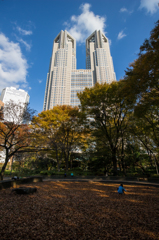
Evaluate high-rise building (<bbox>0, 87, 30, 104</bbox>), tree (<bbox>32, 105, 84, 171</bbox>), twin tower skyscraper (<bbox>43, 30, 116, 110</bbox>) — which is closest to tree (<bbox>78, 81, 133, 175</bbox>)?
tree (<bbox>32, 105, 84, 171</bbox>)

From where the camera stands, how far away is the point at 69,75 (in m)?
110

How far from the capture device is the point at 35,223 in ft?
13.9

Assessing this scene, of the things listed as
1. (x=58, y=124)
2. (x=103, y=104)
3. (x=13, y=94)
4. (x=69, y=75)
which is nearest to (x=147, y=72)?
(x=103, y=104)

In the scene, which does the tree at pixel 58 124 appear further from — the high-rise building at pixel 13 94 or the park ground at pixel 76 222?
the high-rise building at pixel 13 94

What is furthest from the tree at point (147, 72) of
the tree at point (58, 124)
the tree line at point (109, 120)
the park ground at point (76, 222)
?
the tree at point (58, 124)

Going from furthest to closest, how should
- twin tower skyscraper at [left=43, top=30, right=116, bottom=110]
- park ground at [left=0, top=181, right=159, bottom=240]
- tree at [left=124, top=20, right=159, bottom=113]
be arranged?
twin tower skyscraper at [left=43, top=30, right=116, bottom=110] → tree at [left=124, top=20, right=159, bottom=113] → park ground at [left=0, top=181, right=159, bottom=240]

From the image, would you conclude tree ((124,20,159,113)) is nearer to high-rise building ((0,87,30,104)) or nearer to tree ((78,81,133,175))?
tree ((78,81,133,175))

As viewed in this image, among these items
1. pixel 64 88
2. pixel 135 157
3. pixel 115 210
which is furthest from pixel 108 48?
pixel 115 210

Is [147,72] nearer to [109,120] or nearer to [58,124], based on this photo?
[109,120]

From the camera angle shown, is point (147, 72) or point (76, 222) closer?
point (76, 222)

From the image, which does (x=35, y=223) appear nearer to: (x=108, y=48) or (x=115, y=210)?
(x=115, y=210)

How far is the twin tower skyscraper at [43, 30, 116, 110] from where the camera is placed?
100506 millimetres

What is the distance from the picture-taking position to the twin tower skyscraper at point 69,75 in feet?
330

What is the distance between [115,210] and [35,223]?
12.4 ft
